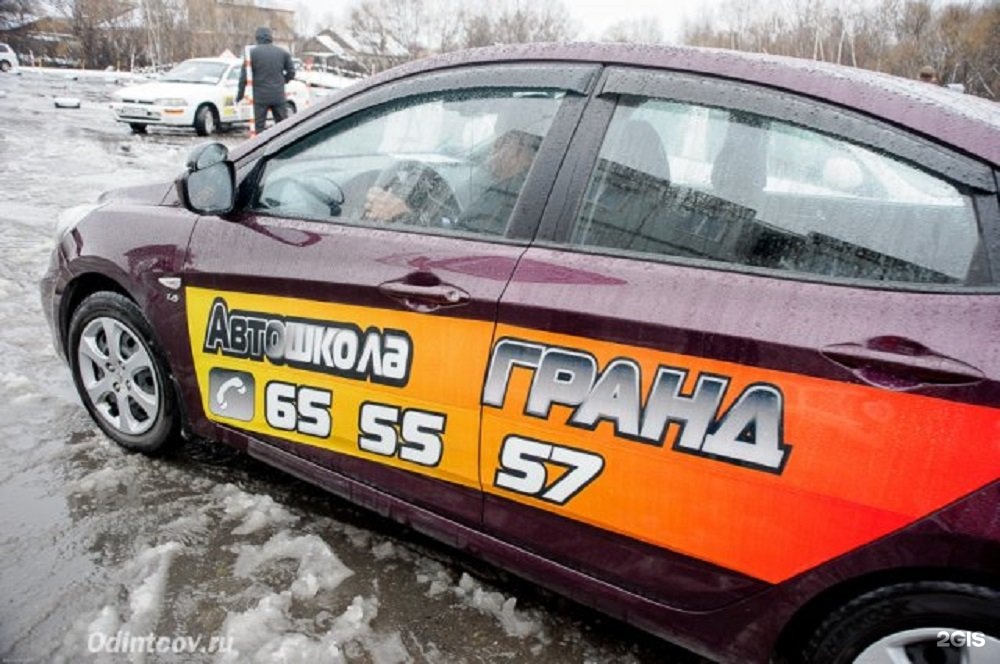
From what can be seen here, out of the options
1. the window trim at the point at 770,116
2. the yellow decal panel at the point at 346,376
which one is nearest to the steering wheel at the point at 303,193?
the yellow decal panel at the point at 346,376

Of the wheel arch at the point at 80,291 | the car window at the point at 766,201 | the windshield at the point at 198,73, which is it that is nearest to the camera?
the car window at the point at 766,201

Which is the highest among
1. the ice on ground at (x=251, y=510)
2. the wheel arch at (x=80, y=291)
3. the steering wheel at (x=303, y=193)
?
the steering wheel at (x=303, y=193)

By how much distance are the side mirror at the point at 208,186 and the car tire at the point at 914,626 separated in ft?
7.01

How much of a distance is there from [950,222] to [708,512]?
0.79 metres

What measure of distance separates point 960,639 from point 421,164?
1820mm

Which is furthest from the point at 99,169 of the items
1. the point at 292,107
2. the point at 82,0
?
the point at 82,0

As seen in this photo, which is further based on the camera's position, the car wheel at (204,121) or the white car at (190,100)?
the car wheel at (204,121)

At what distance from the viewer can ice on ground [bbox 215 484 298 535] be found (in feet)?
8.54

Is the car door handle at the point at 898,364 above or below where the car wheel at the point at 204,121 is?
above

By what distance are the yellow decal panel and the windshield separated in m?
14.8

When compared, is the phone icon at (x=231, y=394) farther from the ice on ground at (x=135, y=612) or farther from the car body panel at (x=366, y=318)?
the ice on ground at (x=135, y=612)

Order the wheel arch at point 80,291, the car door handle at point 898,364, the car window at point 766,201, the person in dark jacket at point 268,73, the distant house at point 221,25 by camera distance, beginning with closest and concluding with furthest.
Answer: the car door handle at point 898,364
the car window at point 766,201
the wheel arch at point 80,291
the person in dark jacket at point 268,73
the distant house at point 221,25

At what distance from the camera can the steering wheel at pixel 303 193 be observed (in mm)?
2477

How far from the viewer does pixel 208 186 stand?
2.54 m
